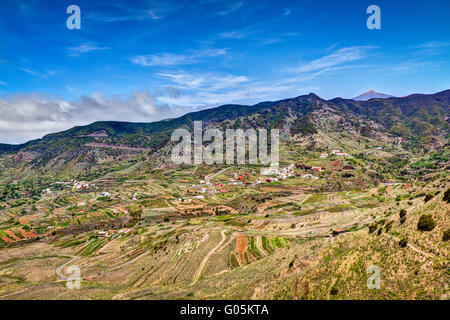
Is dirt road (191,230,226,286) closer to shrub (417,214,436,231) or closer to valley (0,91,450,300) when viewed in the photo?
valley (0,91,450,300)

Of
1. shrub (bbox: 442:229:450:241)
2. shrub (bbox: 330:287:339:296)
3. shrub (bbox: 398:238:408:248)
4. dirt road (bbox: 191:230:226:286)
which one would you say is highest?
shrub (bbox: 442:229:450:241)

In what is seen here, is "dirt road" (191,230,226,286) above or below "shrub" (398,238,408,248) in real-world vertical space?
below

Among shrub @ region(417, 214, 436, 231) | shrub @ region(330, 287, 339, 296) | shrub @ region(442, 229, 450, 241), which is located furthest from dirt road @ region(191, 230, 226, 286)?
shrub @ region(442, 229, 450, 241)

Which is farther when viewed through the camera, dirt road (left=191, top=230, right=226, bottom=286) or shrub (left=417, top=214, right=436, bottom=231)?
dirt road (left=191, top=230, right=226, bottom=286)

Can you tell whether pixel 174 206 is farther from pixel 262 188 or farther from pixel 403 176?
pixel 403 176

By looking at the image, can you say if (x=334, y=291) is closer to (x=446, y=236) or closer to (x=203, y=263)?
(x=446, y=236)
